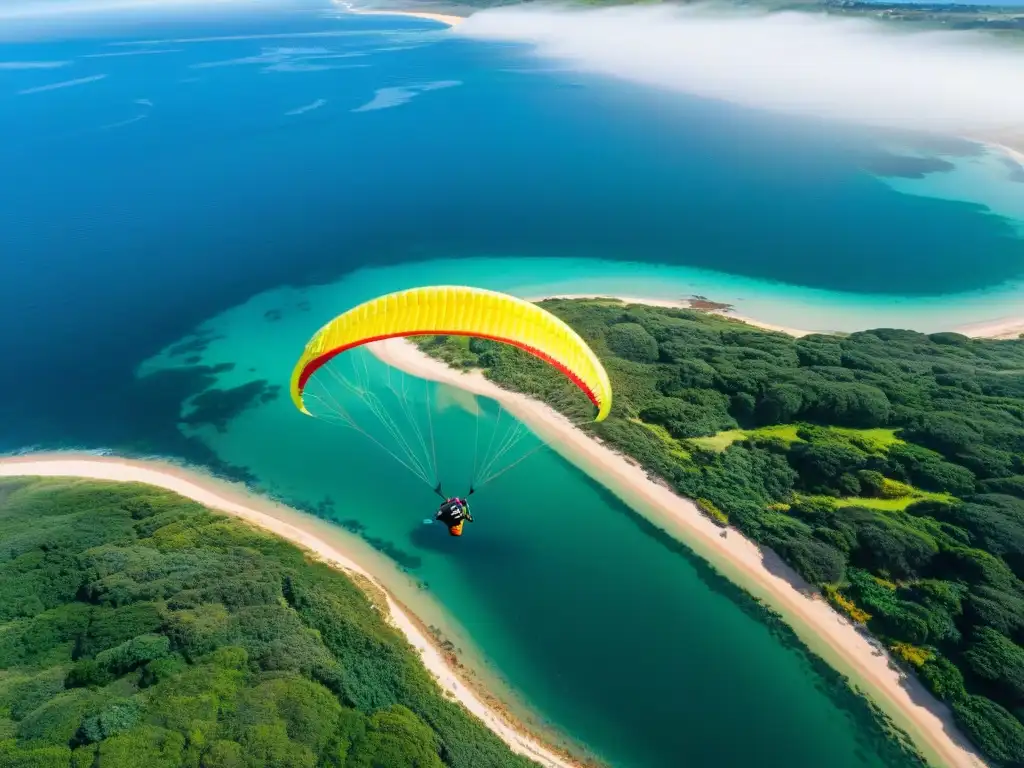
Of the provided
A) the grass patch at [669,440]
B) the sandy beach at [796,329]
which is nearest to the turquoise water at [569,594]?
the grass patch at [669,440]

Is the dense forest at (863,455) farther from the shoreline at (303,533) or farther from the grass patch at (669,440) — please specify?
the shoreline at (303,533)

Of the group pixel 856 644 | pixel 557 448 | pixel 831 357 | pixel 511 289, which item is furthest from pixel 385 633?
pixel 511 289

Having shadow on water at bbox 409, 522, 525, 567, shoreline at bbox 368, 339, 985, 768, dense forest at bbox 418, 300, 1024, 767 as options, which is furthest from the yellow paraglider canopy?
dense forest at bbox 418, 300, 1024, 767

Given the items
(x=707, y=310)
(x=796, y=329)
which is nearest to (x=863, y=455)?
(x=796, y=329)

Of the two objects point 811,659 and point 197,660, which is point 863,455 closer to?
point 811,659

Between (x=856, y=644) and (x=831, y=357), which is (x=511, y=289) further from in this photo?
(x=856, y=644)
